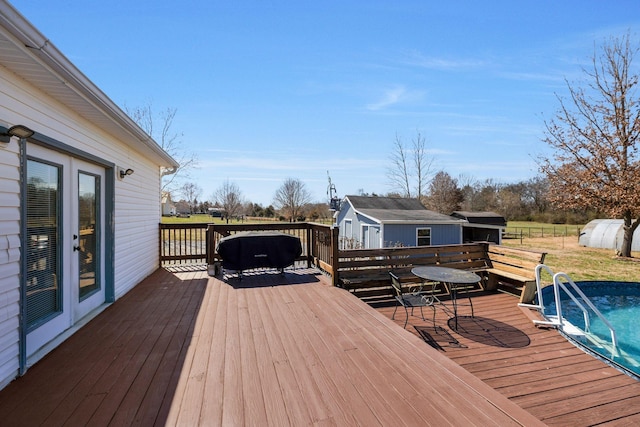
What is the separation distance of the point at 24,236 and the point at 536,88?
1277cm

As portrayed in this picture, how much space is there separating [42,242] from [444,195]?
28659mm

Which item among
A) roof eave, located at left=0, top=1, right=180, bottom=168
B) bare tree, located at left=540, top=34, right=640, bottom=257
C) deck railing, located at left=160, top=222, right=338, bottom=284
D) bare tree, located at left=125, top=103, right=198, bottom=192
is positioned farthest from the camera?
bare tree, located at left=125, top=103, right=198, bottom=192

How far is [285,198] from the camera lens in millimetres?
33938

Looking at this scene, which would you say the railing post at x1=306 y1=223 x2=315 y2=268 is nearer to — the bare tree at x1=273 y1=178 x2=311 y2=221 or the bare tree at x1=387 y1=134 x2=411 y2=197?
the bare tree at x1=387 y1=134 x2=411 y2=197

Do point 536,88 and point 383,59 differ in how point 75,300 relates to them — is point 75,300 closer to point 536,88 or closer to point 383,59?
point 383,59

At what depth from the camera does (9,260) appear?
7.30 feet

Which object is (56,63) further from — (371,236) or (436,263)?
(371,236)

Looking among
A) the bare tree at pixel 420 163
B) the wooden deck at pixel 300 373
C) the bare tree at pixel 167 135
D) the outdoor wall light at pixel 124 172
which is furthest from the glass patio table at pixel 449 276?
the bare tree at pixel 420 163

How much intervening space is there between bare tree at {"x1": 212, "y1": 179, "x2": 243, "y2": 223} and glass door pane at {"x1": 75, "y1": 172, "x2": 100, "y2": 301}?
28068 mm

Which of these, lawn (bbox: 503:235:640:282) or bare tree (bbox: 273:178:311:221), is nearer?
lawn (bbox: 503:235:640:282)

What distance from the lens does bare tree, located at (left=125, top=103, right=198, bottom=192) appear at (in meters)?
15.2

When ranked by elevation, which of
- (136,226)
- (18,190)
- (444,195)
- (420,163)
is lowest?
(136,226)

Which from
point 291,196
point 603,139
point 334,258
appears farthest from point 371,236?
point 291,196

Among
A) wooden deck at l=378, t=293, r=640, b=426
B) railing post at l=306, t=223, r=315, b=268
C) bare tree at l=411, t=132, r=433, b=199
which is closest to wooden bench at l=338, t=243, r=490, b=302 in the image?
wooden deck at l=378, t=293, r=640, b=426
